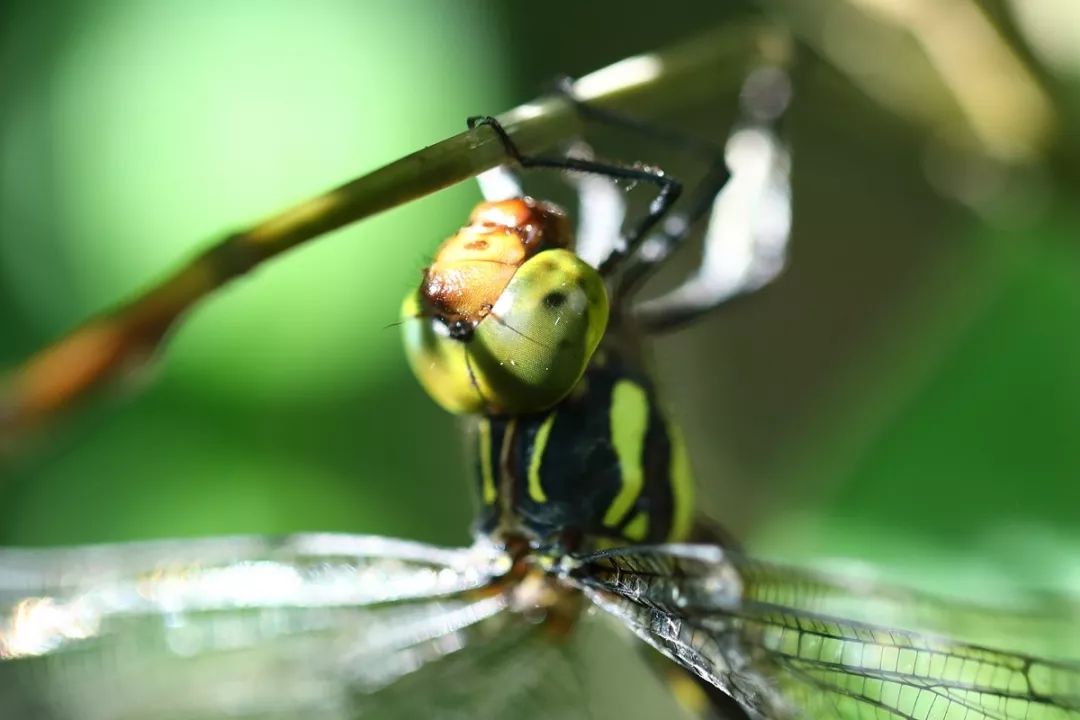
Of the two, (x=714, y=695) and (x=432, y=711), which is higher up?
(x=432, y=711)

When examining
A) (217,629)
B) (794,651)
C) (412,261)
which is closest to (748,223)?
(412,261)

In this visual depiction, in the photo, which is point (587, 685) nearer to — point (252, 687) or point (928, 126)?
point (252, 687)

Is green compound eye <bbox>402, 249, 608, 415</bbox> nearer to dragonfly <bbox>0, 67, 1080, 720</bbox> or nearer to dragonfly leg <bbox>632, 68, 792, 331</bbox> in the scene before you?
dragonfly <bbox>0, 67, 1080, 720</bbox>

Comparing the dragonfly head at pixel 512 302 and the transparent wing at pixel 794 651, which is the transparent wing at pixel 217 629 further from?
the dragonfly head at pixel 512 302

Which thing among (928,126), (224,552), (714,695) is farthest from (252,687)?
(928,126)

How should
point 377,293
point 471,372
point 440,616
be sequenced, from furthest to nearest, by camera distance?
point 377,293
point 440,616
point 471,372

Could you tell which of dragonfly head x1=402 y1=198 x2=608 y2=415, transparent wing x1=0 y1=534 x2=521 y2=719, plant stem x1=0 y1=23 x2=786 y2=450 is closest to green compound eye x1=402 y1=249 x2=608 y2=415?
dragonfly head x1=402 y1=198 x2=608 y2=415

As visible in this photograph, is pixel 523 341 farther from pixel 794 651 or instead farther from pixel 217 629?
pixel 217 629
